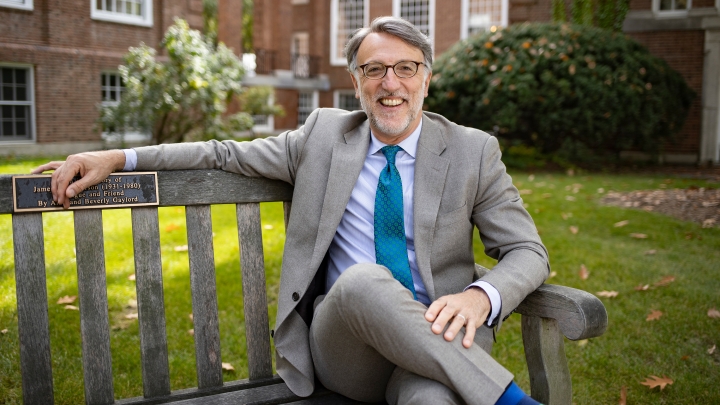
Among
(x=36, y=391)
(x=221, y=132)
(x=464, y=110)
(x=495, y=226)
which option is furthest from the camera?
(x=221, y=132)

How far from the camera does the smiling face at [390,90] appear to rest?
2658 millimetres

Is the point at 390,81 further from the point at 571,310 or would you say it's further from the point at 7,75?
the point at 7,75

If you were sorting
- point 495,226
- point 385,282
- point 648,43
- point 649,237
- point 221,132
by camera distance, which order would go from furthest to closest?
1. point 648,43
2. point 221,132
3. point 649,237
4. point 495,226
5. point 385,282

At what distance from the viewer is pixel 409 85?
8.84 feet

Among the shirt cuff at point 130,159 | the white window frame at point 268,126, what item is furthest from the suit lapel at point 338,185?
the white window frame at point 268,126

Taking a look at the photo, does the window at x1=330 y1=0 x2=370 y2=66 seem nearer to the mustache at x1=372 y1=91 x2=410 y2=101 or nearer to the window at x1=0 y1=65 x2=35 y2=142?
the window at x1=0 y1=65 x2=35 y2=142

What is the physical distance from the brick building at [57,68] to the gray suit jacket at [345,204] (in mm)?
13115

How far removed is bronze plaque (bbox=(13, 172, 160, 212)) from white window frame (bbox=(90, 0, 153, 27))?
48.7 feet

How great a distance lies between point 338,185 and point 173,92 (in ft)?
37.8

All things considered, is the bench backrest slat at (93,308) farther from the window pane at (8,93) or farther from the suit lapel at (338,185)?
the window pane at (8,93)

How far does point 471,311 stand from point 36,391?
1.52m

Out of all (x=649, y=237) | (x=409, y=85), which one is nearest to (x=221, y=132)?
(x=649, y=237)

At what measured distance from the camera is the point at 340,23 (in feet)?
84.9

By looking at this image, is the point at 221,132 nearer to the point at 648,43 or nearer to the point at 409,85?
the point at 648,43
